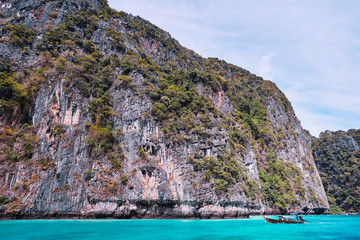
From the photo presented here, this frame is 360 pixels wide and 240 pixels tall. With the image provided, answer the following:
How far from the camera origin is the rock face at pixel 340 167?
231 ft

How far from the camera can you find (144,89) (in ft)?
125

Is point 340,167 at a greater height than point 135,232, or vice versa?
point 340,167

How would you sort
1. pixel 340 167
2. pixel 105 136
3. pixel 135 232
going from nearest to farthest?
pixel 135 232, pixel 105 136, pixel 340 167

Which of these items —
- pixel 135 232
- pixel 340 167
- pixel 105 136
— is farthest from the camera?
pixel 340 167

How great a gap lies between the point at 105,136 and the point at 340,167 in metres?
79.6

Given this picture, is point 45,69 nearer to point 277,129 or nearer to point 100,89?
point 100,89

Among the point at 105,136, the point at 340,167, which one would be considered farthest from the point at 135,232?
the point at 340,167

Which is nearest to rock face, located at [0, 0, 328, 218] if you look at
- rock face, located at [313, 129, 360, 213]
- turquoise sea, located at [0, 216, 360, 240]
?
turquoise sea, located at [0, 216, 360, 240]

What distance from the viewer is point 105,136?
104 ft

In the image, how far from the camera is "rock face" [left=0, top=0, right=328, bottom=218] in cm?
2766

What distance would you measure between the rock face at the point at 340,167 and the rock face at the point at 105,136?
27.5 metres

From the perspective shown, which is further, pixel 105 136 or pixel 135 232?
pixel 105 136

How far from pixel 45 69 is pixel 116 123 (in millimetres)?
14122

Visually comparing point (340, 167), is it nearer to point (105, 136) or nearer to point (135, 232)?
point (105, 136)
